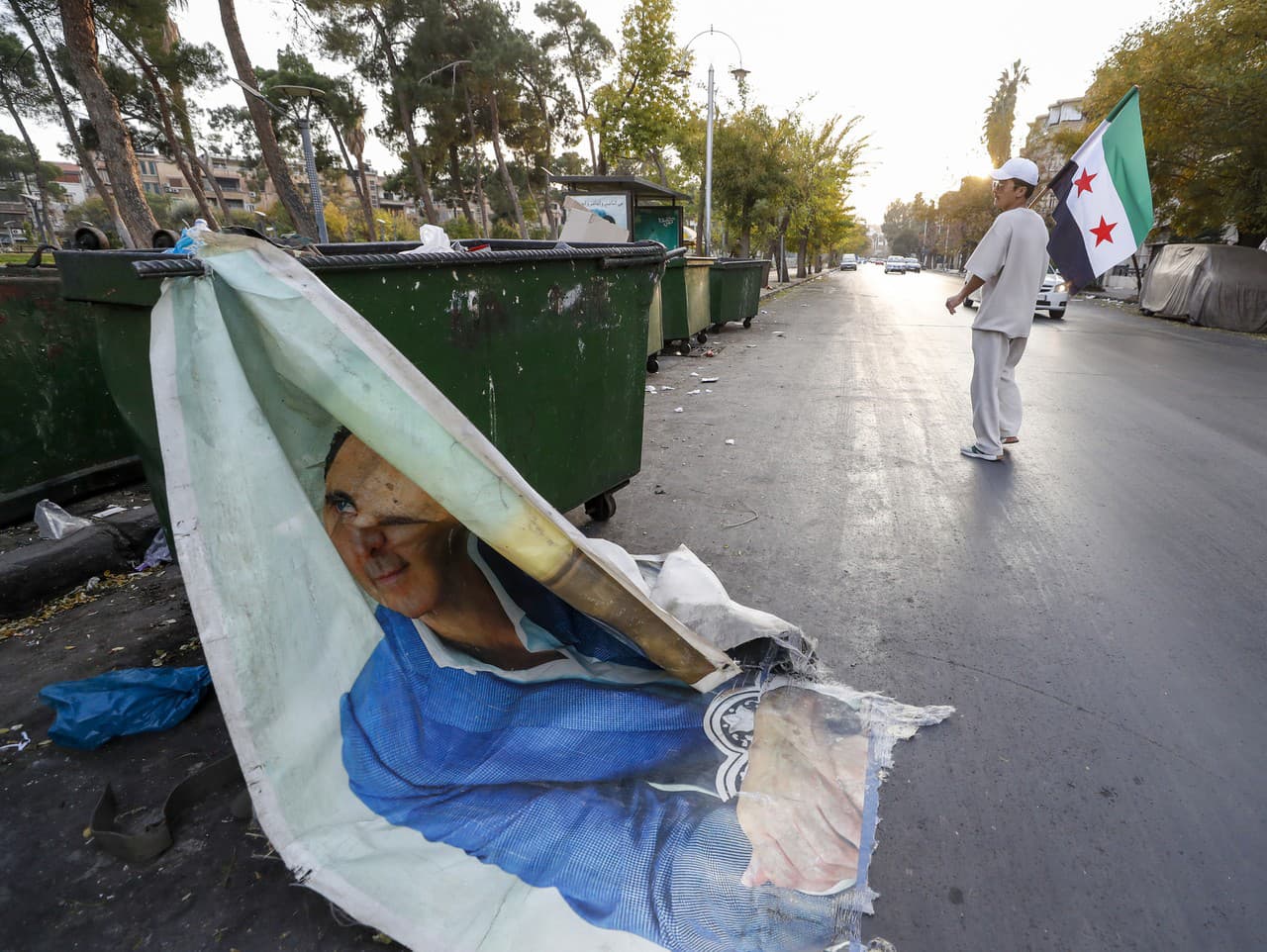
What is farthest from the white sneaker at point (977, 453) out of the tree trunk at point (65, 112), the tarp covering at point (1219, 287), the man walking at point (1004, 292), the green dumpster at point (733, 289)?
the tree trunk at point (65, 112)

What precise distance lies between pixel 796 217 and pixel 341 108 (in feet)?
69.5

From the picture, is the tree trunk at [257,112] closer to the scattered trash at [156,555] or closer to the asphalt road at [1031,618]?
the scattered trash at [156,555]

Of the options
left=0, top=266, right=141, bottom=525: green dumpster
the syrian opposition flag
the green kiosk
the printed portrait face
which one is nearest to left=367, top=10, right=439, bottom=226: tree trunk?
the green kiosk

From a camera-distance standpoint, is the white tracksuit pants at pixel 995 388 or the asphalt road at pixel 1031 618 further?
the white tracksuit pants at pixel 995 388

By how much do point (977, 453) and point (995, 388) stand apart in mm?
507

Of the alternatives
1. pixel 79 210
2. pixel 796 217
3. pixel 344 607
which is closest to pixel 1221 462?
pixel 344 607

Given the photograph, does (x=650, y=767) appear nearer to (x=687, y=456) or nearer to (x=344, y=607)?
(x=344, y=607)

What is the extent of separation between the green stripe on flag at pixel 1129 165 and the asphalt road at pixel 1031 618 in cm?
172

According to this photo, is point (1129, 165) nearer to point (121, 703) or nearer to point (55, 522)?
point (121, 703)

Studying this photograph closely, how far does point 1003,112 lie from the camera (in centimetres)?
6462

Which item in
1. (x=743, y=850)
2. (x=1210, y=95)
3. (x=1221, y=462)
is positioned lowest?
(x=1221, y=462)

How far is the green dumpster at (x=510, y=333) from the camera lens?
7.45ft

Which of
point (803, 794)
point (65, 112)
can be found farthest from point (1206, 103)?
point (65, 112)

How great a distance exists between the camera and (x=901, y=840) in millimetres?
1825
